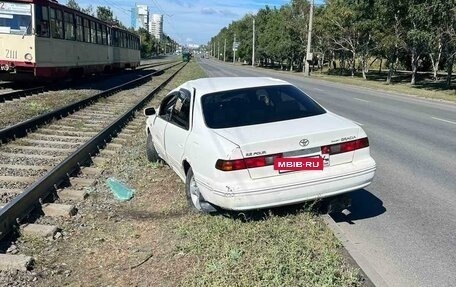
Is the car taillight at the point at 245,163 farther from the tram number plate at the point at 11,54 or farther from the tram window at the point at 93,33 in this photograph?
the tram window at the point at 93,33

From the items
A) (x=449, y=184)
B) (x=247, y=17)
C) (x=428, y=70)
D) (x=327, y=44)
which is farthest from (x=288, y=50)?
(x=449, y=184)

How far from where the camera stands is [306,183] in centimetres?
498

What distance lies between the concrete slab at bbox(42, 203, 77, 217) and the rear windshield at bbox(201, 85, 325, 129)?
180 centimetres

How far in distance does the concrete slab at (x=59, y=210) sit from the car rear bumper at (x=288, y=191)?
150 cm

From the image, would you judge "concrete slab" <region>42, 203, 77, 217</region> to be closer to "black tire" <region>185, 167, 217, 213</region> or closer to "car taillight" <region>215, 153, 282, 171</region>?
"black tire" <region>185, 167, 217, 213</region>

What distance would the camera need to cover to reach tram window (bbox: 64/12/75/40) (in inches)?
810

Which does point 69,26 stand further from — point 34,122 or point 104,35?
point 34,122

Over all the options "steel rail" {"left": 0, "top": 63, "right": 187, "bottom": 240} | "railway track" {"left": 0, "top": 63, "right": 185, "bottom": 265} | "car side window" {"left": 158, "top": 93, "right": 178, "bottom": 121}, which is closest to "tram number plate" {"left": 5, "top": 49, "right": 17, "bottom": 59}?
"railway track" {"left": 0, "top": 63, "right": 185, "bottom": 265}

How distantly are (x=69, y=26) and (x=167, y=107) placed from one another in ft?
51.1

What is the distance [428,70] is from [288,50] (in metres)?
20.2

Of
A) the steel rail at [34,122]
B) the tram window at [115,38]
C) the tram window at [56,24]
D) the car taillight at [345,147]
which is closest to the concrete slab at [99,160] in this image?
the steel rail at [34,122]

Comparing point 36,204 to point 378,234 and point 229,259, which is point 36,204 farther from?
point 378,234

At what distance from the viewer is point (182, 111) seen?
20.7 ft

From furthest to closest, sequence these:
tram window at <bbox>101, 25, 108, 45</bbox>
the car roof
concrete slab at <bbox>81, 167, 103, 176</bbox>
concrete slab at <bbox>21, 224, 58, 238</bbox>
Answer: tram window at <bbox>101, 25, 108, 45</bbox>
concrete slab at <bbox>81, 167, 103, 176</bbox>
the car roof
concrete slab at <bbox>21, 224, 58, 238</bbox>
